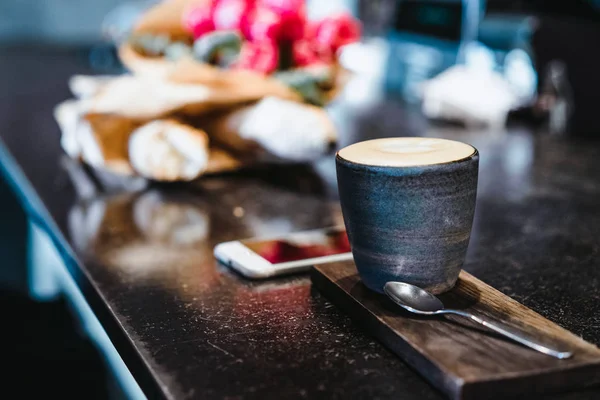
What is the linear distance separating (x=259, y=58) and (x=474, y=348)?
0.89 m

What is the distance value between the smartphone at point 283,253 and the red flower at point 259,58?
545mm

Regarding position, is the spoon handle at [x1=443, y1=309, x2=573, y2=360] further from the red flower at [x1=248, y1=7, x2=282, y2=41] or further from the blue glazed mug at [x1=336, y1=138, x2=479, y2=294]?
the red flower at [x1=248, y1=7, x2=282, y2=41]

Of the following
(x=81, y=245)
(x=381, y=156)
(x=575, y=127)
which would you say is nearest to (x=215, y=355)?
(x=381, y=156)

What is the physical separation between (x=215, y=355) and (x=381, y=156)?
198mm

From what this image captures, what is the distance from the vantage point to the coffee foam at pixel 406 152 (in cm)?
56

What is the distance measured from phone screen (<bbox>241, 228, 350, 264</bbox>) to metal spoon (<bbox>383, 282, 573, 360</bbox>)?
18 cm

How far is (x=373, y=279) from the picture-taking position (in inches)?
24.2

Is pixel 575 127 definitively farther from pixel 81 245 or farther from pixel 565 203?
pixel 81 245

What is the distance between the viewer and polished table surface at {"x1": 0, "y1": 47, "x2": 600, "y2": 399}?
536 mm

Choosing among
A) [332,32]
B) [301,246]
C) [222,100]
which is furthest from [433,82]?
[301,246]

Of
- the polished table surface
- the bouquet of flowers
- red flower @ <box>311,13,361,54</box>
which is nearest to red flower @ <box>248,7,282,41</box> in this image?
the bouquet of flowers

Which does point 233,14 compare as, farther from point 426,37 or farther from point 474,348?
point 426,37

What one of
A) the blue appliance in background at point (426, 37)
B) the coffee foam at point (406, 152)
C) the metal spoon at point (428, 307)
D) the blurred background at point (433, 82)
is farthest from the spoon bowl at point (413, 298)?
the blue appliance in background at point (426, 37)

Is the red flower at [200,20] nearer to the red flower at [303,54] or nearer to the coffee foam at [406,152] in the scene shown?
the red flower at [303,54]
